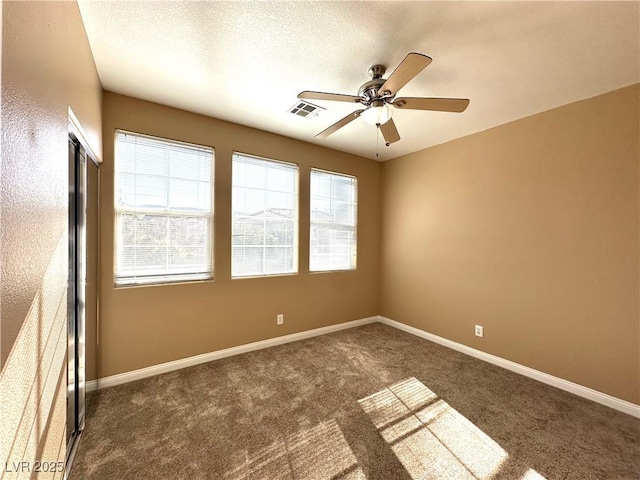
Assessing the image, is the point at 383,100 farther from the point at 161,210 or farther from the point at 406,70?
the point at 161,210

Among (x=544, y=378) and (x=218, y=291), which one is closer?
(x=544, y=378)

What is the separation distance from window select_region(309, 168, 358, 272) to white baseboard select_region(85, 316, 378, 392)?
0.89 metres

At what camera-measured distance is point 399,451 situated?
1779mm

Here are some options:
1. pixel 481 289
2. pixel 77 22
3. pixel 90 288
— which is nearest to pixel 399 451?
pixel 481 289

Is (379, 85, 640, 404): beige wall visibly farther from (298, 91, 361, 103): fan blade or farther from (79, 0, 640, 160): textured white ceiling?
(298, 91, 361, 103): fan blade

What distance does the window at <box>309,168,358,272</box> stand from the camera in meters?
3.88

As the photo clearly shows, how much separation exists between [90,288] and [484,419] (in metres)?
3.39

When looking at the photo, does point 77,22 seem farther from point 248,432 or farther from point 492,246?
point 492,246

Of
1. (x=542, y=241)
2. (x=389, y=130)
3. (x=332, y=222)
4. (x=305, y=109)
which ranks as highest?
(x=305, y=109)

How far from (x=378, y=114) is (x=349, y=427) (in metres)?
2.30

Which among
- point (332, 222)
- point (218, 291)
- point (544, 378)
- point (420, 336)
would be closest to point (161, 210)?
point (218, 291)

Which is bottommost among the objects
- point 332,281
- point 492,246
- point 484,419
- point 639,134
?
point 484,419

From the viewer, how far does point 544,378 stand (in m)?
2.68

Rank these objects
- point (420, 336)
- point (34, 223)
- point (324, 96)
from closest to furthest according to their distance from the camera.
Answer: point (34, 223) < point (324, 96) < point (420, 336)
